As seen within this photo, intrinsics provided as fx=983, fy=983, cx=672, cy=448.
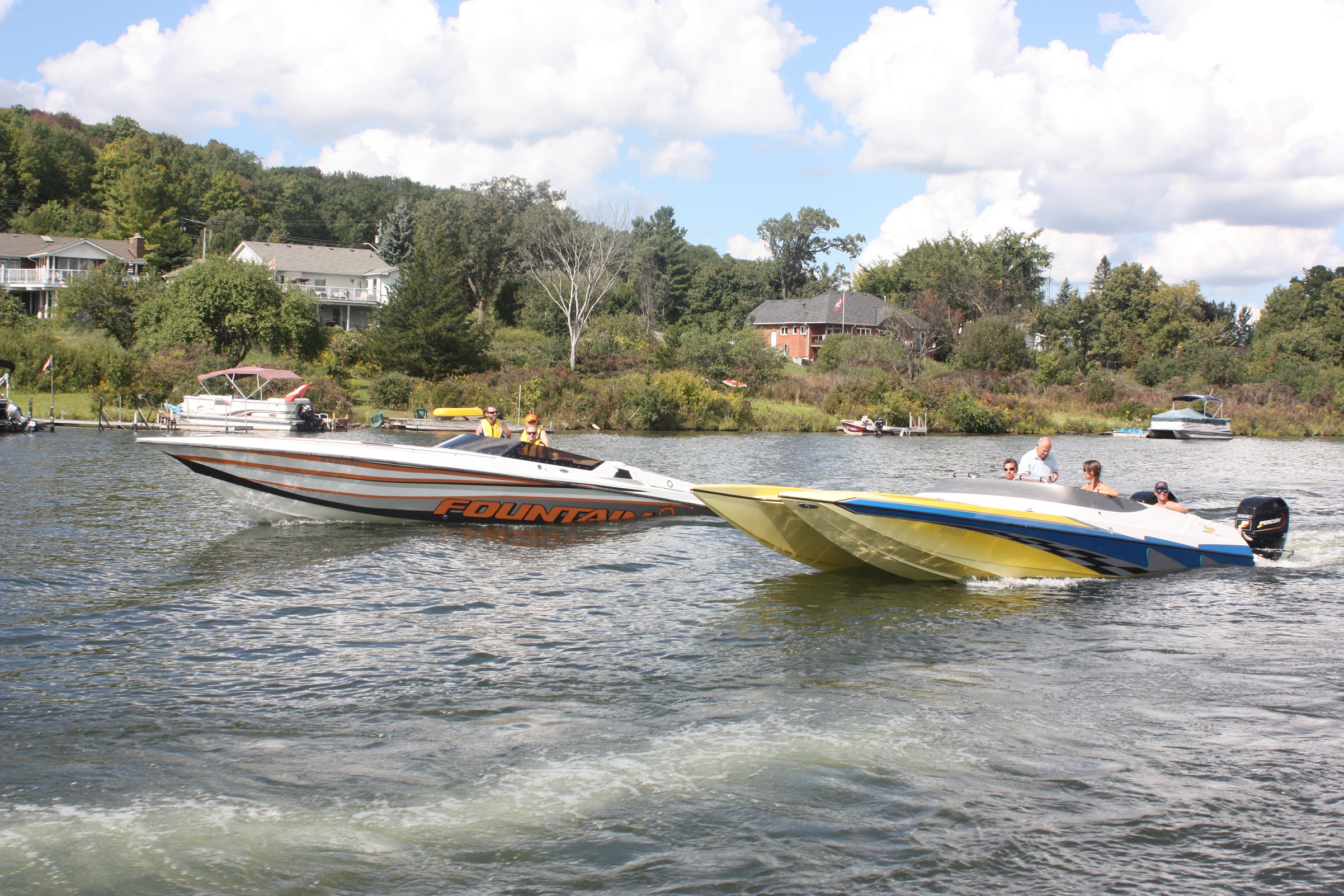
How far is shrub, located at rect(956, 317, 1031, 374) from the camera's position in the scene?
67.2 m

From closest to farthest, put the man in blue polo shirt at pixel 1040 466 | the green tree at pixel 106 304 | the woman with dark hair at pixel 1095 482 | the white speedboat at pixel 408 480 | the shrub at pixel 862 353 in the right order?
the woman with dark hair at pixel 1095 482, the man in blue polo shirt at pixel 1040 466, the white speedboat at pixel 408 480, the green tree at pixel 106 304, the shrub at pixel 862 353

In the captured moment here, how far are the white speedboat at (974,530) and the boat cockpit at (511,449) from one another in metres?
4.57

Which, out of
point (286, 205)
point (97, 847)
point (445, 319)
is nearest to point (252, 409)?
point (445, 319)

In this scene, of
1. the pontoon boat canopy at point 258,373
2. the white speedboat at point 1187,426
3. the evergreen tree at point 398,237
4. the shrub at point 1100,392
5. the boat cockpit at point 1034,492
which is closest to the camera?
the boat cockpit at point 1034,492

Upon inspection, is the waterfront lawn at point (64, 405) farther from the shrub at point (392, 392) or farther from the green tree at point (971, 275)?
the green tree at point (971, 275)

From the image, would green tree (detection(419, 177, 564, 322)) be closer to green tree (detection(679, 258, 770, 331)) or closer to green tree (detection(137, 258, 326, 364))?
green tree (detection(679, 258, 770, 331))

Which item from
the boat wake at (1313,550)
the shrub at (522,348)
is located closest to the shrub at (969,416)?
the shrub at (522,348)

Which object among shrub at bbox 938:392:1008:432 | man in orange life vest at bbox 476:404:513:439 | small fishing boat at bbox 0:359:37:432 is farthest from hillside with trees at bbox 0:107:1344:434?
man in orange life vest at bbox 476:404:513:439

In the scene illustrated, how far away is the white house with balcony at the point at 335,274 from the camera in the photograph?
246ft

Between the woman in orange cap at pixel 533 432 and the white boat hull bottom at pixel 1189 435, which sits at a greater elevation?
the white boat hull bottom at pixel 1189 435

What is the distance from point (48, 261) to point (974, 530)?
8153 centimetres

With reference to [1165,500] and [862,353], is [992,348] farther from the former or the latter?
[1165,500]

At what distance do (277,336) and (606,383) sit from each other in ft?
59.6

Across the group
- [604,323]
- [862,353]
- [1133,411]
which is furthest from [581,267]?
[1133,411]
